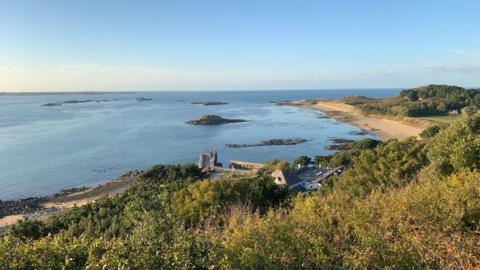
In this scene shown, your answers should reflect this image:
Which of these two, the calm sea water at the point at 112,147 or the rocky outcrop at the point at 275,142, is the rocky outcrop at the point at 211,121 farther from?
the rocky outcrop at the point at 275,142

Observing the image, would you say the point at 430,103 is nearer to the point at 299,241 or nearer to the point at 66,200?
the point at 66,200


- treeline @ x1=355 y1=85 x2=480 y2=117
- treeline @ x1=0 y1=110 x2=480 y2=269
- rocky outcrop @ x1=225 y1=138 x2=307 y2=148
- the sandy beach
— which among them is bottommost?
rocky outcrop @ x1=225 y1=138 x2=307 y2=148

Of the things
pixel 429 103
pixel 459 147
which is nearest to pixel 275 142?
pixel 459 147

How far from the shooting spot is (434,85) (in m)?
118

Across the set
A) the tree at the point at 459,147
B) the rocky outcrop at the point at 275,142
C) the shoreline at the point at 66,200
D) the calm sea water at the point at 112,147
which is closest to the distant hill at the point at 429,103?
the calm sea water at the point at 112,147

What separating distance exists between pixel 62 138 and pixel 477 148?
55.0 metres

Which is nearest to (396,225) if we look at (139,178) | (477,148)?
(477,148)

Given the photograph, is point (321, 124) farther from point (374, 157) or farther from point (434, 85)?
point (374, 157)

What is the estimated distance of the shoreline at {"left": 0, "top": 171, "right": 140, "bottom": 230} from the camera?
88.6 feet

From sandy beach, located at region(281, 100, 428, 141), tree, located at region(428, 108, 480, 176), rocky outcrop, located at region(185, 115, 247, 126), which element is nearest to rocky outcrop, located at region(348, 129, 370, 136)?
sandy beach, located at region(281, 100, 428, 141)

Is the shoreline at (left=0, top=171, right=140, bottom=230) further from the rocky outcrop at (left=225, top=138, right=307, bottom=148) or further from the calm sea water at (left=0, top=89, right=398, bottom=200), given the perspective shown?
the rocky outcrop at (left=225, top=138, right=307, bottom=148)

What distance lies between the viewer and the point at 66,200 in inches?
1218

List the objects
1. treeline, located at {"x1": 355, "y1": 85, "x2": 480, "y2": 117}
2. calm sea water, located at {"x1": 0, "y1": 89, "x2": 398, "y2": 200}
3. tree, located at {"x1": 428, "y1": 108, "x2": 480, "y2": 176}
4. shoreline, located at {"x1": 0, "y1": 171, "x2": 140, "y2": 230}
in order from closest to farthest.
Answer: tree, located at {"x1": 428, "y1": 108, "x2": 480, "y2": 176}
shoreline, located at {"x1": 0, "y1": 171, "x2": 140, "y2": 230}
calm sea water, located at {"x1": 0, "y1": 89, "x2": 398, "y2": 200}
treeline, located at {"x1": 355, "y1": 85, "x2": 480, "y2": 117}

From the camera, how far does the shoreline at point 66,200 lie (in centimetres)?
2699
